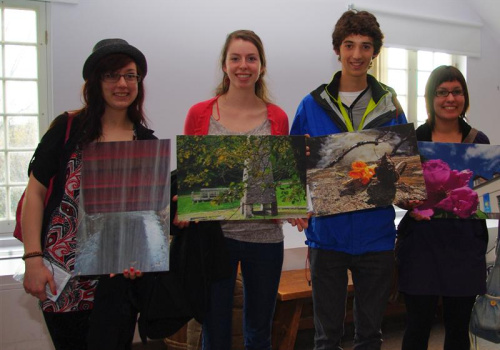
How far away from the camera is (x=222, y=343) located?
1.55 m

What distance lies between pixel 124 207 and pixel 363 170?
0.81m

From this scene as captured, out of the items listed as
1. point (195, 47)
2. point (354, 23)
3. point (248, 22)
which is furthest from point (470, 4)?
point (354, 23)

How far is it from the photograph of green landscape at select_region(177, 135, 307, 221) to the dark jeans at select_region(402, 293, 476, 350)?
2.22 ft

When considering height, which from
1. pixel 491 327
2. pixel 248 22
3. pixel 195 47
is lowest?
pixel 491 327

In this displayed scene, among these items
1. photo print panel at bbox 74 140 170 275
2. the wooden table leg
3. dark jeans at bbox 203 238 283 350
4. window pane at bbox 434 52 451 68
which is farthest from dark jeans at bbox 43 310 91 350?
window pane at bbox 434 52 451 68

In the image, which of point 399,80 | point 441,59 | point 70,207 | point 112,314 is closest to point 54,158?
point 70,207

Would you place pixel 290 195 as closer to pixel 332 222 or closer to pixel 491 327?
pixel 332 222

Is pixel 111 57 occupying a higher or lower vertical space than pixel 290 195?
higher

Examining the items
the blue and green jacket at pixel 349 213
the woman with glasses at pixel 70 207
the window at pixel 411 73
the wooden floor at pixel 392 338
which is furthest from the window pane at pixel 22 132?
the window at pixel 411 73

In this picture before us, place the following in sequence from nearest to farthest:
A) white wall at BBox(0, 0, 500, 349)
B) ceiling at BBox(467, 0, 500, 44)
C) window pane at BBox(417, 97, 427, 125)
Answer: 1. white wall at BBox(0, 0, 500, 349)
2. ceiling at BBox(467, 0, 500, 44)
3. window pane at BBox(417, 97, 427, 125)

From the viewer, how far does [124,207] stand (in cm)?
137

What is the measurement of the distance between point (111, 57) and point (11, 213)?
203 cm

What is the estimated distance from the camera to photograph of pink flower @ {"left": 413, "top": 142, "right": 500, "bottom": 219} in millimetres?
1692

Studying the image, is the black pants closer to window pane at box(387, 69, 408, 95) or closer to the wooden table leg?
the wooden table leg
